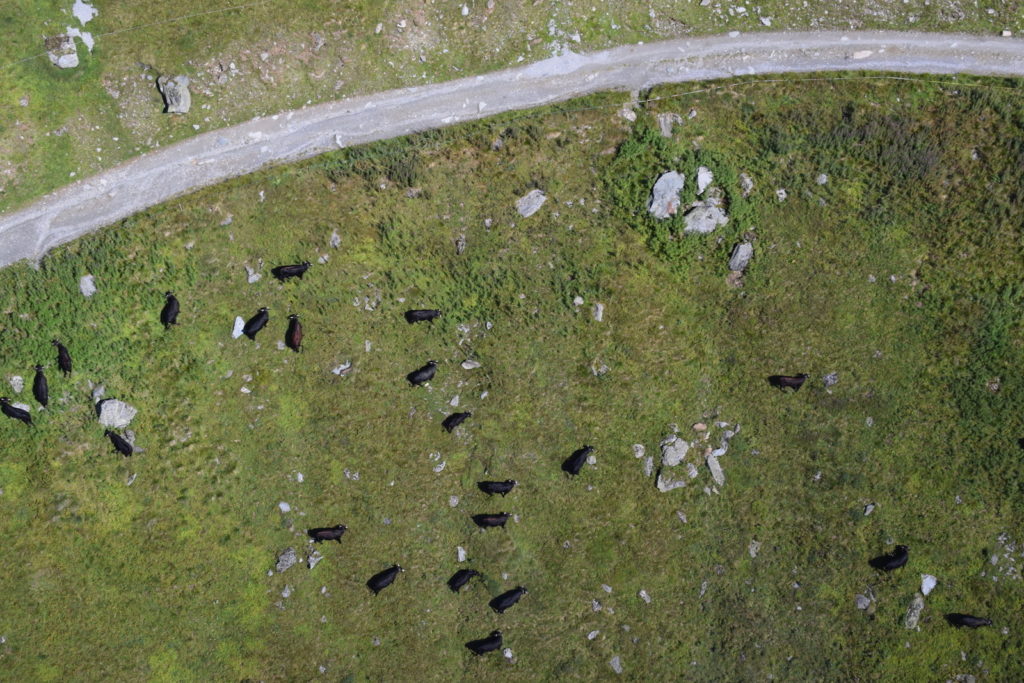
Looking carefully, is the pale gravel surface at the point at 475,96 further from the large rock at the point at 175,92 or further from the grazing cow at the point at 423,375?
the grazing cow at the point at 423,375

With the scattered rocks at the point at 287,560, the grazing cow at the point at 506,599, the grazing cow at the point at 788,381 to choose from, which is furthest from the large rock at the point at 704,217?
the scattered rocks at the point at 287,560

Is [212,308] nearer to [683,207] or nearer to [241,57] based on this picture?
[241,57]

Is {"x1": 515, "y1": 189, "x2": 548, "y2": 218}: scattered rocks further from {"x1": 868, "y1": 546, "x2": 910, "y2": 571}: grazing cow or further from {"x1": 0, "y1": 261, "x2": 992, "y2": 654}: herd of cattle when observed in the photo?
{"x1": 868, "y1": 546, "x2": 910, "y2": 571}: grazing cow

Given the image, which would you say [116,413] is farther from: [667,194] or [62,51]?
[667,194]

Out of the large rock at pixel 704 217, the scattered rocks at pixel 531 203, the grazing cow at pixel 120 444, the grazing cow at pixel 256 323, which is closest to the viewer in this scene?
the grazing cow at pixel 120 444

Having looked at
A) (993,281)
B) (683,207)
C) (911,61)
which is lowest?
(993,281)

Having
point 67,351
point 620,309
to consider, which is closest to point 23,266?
point 67,351

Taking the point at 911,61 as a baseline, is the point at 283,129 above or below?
above
